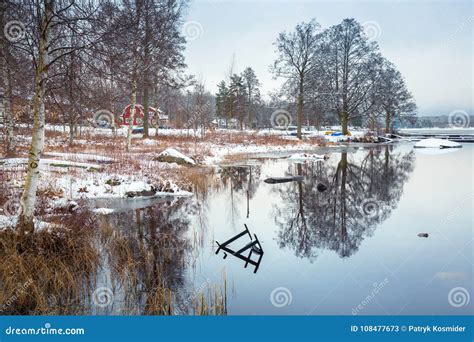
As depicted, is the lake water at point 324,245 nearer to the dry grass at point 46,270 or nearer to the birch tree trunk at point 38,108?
the dry grass at point 46,270

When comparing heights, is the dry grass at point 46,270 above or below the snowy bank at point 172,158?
below

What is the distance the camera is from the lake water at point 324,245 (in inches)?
217

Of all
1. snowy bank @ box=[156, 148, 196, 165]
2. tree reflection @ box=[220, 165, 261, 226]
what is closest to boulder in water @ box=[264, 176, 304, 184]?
tree reflection @ box=[220, 165, 261, 226]

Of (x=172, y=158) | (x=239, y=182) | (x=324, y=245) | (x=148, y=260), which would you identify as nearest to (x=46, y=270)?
(x=148, y=260)

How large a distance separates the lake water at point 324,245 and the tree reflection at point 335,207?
0.05m

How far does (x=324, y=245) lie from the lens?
7.82 metres

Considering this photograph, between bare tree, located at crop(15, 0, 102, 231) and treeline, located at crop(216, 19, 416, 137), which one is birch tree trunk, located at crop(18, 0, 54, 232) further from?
treeline, located at crop(216, 19, 416, 137)

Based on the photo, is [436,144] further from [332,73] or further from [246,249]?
[246,249]

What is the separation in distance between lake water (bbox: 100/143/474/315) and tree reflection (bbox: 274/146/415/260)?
0.05m

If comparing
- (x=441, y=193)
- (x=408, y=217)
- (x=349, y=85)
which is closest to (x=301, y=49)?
(x=349, y=85)

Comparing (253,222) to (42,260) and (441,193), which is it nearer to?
(42,260)

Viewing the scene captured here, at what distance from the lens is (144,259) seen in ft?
21.2

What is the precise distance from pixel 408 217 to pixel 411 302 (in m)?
5.26

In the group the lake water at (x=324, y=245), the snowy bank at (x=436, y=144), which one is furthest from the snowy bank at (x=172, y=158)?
the snowy bank at (x=436, y=144)
